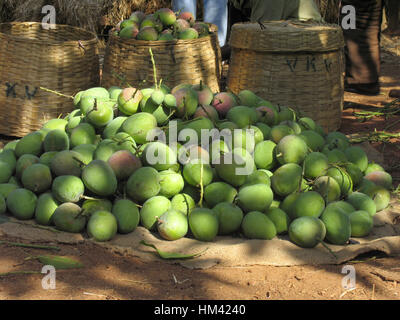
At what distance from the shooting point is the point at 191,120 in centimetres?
252

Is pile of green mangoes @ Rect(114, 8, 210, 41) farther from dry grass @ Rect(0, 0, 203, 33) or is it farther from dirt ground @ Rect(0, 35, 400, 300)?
dry grass @ Rect(0, 0, 203, 33)

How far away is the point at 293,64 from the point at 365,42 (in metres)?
1.42

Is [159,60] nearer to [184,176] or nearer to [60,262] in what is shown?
[184,176]

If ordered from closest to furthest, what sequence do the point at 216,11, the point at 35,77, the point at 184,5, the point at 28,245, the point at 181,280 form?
the point at 181,280 → the point at 28,245 → the point at 35,77 → the point at 184,5 → the point at 216,11

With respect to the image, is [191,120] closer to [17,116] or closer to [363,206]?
[363,206]

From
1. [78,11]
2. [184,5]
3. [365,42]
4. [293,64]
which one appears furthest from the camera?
[78,11]

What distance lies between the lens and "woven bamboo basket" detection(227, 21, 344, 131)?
3.64 meters

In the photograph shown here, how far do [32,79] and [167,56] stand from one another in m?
0.86

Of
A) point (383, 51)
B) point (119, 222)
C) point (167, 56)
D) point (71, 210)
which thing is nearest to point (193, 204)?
point (119, 222)


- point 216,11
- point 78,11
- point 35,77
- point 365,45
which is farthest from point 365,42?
point 78,11

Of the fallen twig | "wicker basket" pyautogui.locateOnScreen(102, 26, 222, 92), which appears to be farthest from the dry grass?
the fallen twig

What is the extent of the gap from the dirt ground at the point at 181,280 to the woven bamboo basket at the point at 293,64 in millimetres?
1742

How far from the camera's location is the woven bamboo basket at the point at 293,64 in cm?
364

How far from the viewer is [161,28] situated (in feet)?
12.5
